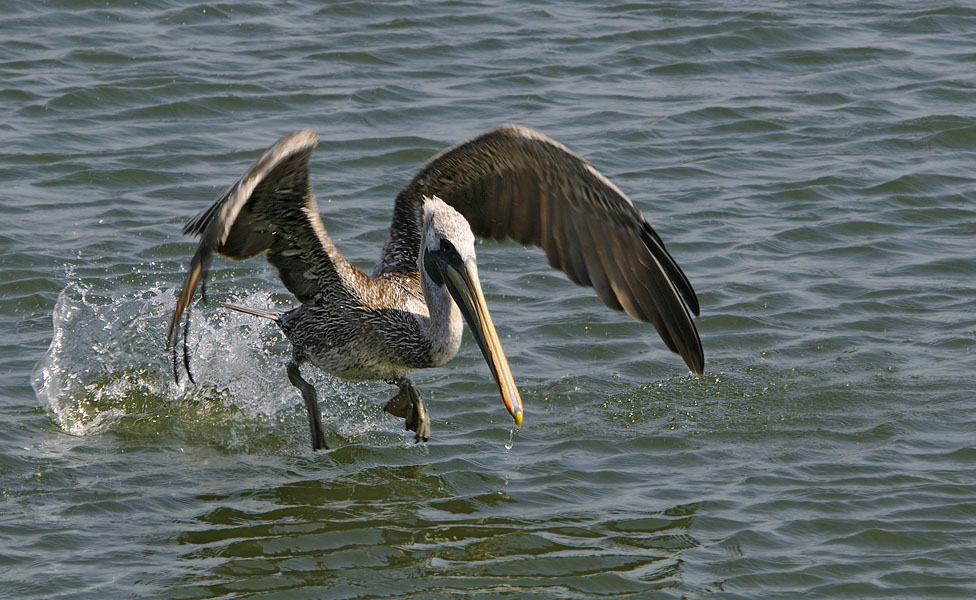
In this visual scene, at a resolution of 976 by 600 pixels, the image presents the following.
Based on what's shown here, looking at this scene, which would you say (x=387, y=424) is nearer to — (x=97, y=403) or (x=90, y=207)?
(x=97, y=403)

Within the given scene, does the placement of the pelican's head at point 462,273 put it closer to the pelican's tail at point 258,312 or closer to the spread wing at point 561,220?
the spread wing at point 561,220

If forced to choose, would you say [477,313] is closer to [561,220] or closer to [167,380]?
[561,220]

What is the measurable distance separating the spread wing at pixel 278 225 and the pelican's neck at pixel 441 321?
1.87 feet

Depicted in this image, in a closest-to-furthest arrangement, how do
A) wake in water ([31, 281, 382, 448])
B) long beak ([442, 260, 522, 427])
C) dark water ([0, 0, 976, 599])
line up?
dark water ([0, 0, 976, 599])
long beak ([442, 260, 522, 427])
wake in water ([31, 281, 382, 448])

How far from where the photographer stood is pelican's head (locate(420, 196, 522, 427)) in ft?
20.7

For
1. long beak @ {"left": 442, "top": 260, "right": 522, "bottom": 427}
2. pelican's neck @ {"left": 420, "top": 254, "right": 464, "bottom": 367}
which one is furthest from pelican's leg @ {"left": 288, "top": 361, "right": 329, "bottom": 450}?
long beak @ {"left": 442, "top": 260, "right": 522, "bottom": 427}

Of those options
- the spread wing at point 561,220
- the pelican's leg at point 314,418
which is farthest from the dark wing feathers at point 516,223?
the pelican's leg at point 314,418

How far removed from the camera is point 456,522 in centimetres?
642

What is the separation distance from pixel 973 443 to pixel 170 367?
4256 mm

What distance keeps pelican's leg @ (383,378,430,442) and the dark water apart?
0.15m

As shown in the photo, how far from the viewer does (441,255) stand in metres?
6.56

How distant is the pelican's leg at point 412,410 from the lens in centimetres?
708

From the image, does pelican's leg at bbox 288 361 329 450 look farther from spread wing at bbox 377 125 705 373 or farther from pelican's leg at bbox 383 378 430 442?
spread wing at bbox 377 125 705 373

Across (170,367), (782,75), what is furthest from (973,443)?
(782,75)
